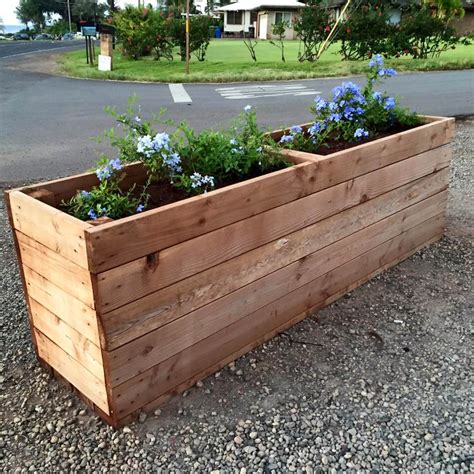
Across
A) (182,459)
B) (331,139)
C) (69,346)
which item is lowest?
(182,459)

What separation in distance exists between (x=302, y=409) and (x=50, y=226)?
1.36 m

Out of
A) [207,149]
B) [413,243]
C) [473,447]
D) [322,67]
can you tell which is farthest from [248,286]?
[322,67]

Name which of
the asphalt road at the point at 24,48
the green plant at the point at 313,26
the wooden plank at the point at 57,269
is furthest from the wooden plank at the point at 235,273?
the asphalt road at the point at 24,48

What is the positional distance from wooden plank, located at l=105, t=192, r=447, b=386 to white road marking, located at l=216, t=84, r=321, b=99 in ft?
30.3

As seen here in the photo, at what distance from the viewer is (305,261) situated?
3000 millimetres

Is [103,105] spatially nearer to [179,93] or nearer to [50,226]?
[179,93]

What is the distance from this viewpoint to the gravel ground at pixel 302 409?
2207 millimetres

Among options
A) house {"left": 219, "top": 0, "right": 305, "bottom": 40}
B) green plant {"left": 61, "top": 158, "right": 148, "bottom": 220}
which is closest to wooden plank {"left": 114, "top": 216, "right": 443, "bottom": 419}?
green plant {"left": 61, "top": 158, "right": 148, "bottom": 220}

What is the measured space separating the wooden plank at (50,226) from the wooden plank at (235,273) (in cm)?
29

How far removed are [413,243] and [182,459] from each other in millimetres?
2479

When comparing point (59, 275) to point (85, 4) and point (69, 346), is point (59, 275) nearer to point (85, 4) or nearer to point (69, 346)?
point (69, 346)

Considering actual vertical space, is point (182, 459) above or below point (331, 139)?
below

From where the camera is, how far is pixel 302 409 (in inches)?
97.4

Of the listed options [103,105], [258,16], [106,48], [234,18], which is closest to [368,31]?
[106,48]
